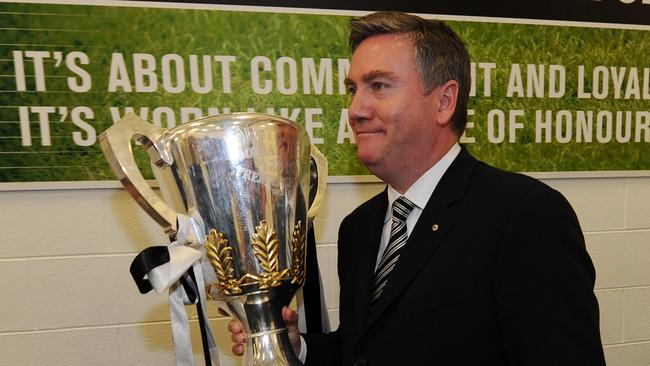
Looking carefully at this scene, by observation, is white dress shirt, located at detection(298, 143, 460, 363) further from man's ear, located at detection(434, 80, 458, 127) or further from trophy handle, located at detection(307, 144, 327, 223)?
trophy handle, located at detection(307, 144, 327, 223)

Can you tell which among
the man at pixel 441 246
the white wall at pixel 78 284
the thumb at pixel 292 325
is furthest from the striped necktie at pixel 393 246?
the white wall at pixel 78 284

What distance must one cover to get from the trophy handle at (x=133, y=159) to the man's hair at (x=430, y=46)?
44 centimetres

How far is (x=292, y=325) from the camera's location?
3.05 ft

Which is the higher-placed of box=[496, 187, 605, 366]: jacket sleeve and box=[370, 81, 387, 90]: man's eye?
box=[370, 81, 387, 90]: man's eye

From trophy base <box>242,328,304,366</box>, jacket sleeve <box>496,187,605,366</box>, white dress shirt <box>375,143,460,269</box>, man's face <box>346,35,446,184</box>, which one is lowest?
trophy base <box>242,328,304,366</box>

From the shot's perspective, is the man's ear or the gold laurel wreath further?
the man's ear

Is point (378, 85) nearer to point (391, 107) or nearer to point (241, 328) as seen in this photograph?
point (391, 107)

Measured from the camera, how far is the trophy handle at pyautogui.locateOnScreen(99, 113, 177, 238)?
0.74 metres

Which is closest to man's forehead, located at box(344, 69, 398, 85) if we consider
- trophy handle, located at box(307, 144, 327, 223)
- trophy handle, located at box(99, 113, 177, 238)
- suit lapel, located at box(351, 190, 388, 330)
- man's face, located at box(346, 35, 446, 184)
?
man's face, located at box(346, 35, 446, 184)

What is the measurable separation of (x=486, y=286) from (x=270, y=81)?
0.77m

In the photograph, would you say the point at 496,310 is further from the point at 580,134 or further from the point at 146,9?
the point at 146,9

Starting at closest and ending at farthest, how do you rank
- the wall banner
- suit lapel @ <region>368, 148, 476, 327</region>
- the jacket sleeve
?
the jacket sleeve < suit lapel @ <region>368, 148, 476, 327</region> < the wall banner

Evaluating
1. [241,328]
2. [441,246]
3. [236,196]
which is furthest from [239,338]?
[441,246]

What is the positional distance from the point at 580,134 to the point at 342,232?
0.83 metres
